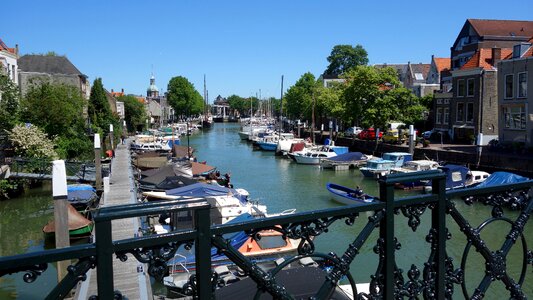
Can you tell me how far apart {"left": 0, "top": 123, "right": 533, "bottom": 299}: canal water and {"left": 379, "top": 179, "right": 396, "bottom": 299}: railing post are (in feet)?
13.7

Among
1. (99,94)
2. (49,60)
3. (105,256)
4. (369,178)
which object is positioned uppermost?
(49,60)

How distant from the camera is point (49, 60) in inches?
2275

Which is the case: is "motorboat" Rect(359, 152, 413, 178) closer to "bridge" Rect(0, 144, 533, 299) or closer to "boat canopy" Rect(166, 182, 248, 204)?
"boat canopy" Rect(166, 182, 248, 204)

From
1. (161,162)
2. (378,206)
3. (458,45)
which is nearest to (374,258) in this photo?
(378,206)

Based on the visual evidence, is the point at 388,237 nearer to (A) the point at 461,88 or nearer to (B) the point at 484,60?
(B) the point at 484,60

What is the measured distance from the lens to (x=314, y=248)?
2.64 meters

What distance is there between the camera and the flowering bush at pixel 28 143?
27984mm

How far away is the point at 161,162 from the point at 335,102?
30.7 metres

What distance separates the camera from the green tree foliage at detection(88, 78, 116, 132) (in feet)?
189

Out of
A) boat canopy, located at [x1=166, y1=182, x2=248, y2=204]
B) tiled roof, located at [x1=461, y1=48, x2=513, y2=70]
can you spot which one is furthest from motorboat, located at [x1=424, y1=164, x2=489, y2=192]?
tiled roof, located at [x1=461, y1=48, x2=513, y2=70]

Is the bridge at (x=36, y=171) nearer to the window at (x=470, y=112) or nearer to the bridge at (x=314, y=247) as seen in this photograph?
the bridge at (x=314, y=247)

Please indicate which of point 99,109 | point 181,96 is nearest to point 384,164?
point 99,109

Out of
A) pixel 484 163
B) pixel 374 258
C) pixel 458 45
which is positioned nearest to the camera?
pixel 374 258

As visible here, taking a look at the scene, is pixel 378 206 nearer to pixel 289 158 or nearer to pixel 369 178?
pixel 369 178
